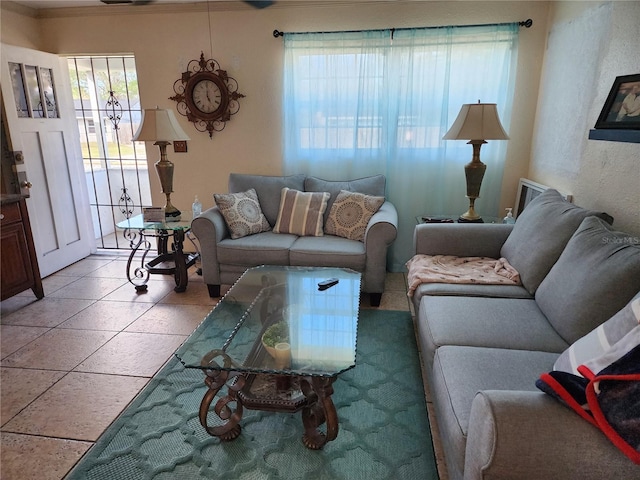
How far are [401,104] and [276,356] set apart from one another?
2584 mm

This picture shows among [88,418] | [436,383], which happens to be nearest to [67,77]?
[88,418]

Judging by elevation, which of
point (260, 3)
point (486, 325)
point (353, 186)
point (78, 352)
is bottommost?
point (78, 352)

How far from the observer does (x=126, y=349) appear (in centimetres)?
252

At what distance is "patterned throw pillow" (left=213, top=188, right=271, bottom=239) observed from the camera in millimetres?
3258

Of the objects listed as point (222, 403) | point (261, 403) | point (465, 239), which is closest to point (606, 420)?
point (261, 403)

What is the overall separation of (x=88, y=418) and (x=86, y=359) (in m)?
0.57

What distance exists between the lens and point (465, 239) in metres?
2.70

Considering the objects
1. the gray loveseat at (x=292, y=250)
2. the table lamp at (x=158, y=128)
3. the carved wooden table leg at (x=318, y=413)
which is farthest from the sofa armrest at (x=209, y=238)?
→ the carved wooden table leg at (x=318, y=413)

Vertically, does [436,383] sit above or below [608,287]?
below

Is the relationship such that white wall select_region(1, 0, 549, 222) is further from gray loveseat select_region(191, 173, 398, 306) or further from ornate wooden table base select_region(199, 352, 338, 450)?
ornate wooden table base select_region(199, 352, 338, 450)

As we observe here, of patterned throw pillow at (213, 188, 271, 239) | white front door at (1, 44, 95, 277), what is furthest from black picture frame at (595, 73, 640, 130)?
white front door at (1, 44, 95, 277)

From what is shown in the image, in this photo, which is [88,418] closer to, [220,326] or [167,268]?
[220,326]

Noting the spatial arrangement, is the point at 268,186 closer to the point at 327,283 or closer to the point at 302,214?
the point at 302,214

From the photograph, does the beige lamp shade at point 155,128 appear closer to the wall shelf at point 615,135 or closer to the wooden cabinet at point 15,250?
the wooden cabinet at point 15,250
